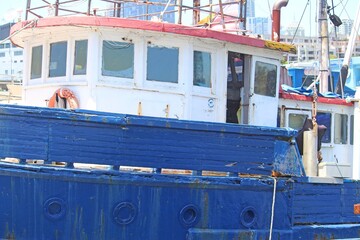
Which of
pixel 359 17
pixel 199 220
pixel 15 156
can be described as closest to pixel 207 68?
pixel 199 220

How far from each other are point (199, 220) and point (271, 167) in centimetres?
100

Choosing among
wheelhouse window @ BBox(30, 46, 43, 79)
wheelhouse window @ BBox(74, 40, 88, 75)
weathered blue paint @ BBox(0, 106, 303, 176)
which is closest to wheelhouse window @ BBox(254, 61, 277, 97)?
weathered blue paint @ BBox(0, 106, 303, 176)

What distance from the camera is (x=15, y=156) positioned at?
575 centimetres

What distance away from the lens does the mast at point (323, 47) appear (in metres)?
12.9

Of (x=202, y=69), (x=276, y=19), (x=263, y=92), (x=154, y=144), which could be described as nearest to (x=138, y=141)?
(x=154, y=144)

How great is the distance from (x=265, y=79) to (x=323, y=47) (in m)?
5.11

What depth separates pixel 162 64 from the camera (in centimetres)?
763

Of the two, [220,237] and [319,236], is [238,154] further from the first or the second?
[319,236]

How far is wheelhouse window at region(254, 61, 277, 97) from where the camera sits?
8461 millimetres

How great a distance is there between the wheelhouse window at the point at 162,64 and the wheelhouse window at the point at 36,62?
156cm

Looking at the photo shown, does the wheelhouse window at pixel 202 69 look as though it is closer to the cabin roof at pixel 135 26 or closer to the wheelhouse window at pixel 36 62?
the cabin roof at pixel 135 26

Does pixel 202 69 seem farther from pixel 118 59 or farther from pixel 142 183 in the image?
pixel 142 183

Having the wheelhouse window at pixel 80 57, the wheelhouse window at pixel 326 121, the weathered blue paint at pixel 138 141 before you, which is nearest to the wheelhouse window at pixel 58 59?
the wheelhouse window at pixel 80 57

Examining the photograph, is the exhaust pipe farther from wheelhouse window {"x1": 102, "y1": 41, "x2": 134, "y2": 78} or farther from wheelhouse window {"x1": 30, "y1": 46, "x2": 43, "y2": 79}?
wheelhouse window {"x1": 30, "y1": 46, "x2": 43, "y2": 79}
